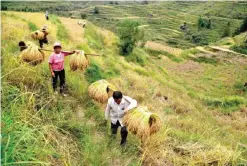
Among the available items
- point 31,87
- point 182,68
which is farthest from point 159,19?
point 31,87

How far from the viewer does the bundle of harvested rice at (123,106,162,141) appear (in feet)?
15.5

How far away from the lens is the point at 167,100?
12.6 meters

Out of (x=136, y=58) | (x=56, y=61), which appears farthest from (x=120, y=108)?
(x=136, y=58)

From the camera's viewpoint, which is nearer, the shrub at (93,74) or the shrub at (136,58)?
the shrub at (93,74)

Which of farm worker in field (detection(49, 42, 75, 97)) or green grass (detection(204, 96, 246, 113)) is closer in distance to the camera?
farm worker in field (detection(49, 42, 75, 97))

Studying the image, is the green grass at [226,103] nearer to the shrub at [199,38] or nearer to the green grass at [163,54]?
the green grass at [163,54]

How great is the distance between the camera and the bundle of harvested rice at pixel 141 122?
473cm

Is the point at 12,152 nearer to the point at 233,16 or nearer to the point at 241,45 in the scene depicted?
the point at 241,45

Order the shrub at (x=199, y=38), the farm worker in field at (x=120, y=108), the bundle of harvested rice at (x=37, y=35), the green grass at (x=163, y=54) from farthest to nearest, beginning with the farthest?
the shrub at (x=199, y=38) → the green grass at (x=163, y=54) → the bundle of harvested rice at (x=37, y=35) → the farm worker in field at (x=120, y=108)

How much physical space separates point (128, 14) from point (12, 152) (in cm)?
10500

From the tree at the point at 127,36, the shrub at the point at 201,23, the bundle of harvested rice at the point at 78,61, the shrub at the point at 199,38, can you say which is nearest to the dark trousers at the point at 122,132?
the bundle of harvested rice at the point at 78,61

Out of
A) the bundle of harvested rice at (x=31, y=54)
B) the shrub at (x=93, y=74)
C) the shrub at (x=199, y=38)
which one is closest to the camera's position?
the bundle of harvested rice at (x=31, y=54)

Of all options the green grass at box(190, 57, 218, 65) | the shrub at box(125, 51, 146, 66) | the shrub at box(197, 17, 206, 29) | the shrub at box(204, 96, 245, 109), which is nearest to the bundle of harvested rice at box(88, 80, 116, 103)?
the shrub at box(204, 96, 245, 109)

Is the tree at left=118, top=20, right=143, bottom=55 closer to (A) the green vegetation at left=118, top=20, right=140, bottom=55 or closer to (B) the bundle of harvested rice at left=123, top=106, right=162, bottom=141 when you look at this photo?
(A) the green vegetation at left=118, top=20, right=140, bottom=55
